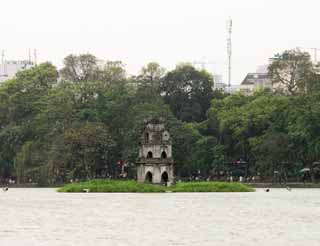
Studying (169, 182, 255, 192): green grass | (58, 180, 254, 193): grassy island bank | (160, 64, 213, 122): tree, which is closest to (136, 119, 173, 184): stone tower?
(58, 180, 254, 193): grassy island bank

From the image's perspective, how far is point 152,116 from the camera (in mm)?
99688

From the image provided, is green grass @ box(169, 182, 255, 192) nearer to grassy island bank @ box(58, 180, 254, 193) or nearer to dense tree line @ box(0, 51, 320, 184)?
grassy island bank @ box(58, 180, 254, 193)

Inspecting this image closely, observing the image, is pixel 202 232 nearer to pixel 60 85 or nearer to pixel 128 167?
pixel 128 167

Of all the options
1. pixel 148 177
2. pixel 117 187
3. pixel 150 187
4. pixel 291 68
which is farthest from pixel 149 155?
pixel 291 68

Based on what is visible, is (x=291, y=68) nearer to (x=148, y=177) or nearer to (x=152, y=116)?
(x=152, y=116)

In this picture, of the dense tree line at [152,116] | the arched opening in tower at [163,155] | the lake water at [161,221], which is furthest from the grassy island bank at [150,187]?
the dense tree line at [152,116]

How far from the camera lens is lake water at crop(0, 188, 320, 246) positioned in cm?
3953

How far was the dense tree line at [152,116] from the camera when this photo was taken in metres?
100

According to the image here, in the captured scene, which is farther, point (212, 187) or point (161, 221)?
point (212, 187)

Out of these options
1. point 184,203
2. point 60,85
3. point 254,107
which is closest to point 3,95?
point 60,85

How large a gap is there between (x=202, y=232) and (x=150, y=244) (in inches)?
191

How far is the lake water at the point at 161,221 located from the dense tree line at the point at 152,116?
29.0m

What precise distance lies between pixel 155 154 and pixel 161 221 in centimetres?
4135

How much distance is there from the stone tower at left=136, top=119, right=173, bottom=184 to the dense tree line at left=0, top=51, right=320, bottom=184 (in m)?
11.2
